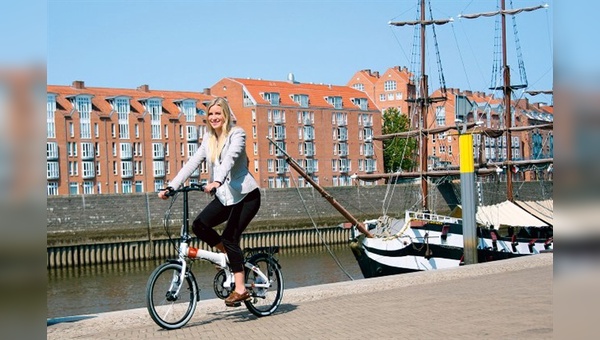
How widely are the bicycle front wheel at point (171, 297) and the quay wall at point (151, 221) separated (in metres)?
39.4

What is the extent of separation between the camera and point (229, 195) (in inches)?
302

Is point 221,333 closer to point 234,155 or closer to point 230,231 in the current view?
point 230,231

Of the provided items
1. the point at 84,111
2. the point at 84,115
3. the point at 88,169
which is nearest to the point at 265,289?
the point at 88,169

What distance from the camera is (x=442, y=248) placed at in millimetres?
31703

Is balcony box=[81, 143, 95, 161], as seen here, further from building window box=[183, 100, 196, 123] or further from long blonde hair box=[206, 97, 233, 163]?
long blonde hair box=[206, 97, 233, 163]

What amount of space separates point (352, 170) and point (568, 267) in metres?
109

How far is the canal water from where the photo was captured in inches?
1156

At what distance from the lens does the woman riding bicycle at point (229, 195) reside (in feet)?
25.2

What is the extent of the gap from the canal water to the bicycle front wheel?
14712 mm

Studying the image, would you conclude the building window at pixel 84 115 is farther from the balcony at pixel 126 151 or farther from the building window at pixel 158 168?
the building window at pixel 158 168

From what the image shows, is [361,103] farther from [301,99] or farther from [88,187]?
[88,187]

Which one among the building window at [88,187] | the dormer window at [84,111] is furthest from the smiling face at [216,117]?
the dormer window at [84,111]

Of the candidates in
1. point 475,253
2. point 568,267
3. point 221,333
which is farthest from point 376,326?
point 475,253

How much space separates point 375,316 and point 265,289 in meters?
1.08
